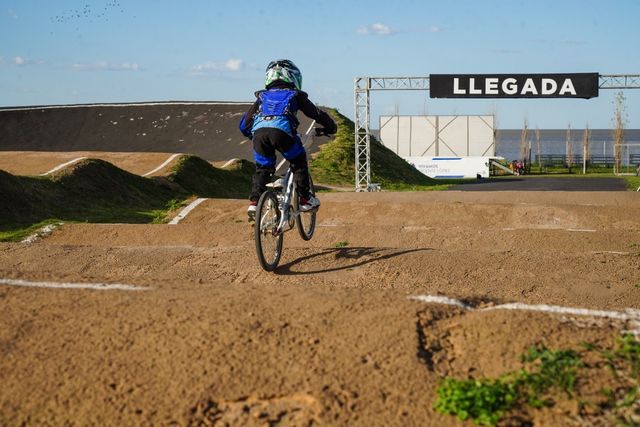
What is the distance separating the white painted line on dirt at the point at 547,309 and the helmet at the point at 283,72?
3270 mm

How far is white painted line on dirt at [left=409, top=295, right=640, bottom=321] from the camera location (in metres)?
4.58

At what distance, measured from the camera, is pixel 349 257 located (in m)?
7.93

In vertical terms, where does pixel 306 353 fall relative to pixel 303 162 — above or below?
below

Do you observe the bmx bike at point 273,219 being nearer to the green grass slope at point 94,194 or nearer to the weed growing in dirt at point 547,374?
the weed growing in dirt at point 547,374

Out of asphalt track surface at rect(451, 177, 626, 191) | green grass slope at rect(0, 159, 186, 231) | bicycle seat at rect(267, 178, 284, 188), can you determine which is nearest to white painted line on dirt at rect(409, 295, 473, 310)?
bicycle seat at rect(267, 178, 284, 188)

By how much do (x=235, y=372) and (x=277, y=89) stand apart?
13.6 feet

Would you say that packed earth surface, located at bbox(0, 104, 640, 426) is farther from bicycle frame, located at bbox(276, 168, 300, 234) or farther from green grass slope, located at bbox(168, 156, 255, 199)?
green grass slope, located at bbox(168, 156, 255, 199)

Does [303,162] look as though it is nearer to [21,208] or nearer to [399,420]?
[399,420]

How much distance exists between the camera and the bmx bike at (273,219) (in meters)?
7.00

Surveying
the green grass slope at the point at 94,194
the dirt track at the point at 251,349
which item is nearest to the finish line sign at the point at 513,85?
the green grass slope at the point at 94,194

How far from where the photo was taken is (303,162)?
7.77 meters

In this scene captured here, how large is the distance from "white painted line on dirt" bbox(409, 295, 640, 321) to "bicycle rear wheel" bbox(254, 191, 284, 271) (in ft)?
7.59

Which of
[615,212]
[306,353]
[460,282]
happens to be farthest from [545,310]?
[615,212]

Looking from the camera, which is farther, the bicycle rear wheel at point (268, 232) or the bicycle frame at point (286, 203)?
the bicycle frame at point (286, 203)
